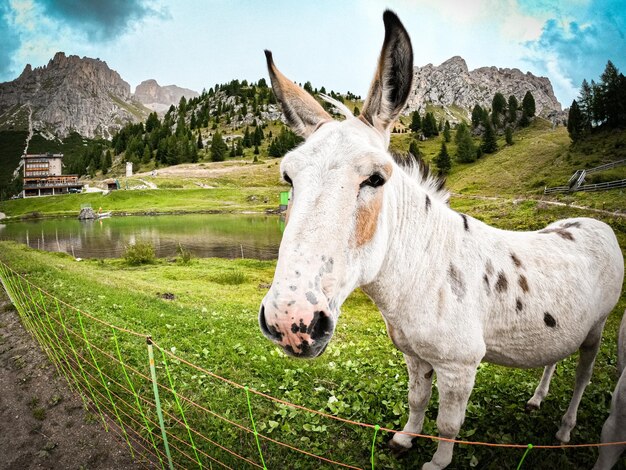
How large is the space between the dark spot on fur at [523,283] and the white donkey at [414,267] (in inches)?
0.4

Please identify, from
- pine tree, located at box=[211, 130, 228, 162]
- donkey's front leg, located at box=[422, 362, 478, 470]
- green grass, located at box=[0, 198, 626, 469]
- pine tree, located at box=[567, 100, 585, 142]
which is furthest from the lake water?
pine tree, located at box=[211, 130, 228, 162]

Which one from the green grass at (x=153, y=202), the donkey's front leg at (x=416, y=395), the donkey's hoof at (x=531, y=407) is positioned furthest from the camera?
the green grass at (x=153, y=202)

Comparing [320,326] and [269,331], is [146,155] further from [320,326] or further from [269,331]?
[320,326]

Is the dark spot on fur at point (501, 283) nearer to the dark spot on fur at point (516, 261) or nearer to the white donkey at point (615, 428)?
the dark spot on fur at point (516, 261)

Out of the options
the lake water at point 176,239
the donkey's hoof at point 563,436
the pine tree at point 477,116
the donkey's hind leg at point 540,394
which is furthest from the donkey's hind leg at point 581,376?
the pine tree at point 477,116

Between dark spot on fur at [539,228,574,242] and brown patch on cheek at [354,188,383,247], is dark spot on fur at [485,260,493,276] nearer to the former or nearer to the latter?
dark spot on fur at [539,228,574,242]

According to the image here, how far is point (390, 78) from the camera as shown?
2.39 m

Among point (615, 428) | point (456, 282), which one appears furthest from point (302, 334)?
point (615, 428)

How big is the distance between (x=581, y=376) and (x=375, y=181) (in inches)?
183

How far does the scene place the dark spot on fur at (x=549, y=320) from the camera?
10.9ft

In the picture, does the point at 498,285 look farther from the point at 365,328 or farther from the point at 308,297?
the point at 365,328

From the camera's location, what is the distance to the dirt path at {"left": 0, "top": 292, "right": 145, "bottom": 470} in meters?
4.75

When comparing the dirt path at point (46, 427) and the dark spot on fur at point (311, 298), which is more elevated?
the dark spot on fur at point (311, 298)

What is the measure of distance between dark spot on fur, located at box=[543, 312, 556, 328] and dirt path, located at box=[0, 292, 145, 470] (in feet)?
19.3
